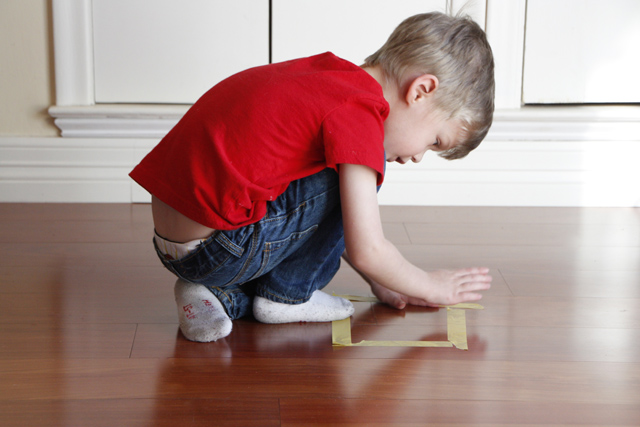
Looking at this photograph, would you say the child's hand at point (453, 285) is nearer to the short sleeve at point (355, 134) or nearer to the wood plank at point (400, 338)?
the wood plank at point (400, 338)

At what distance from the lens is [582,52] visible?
1.72 m

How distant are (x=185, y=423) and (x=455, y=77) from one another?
22.2 inches

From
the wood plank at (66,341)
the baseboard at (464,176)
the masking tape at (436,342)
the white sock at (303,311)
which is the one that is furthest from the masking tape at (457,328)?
the baseboard at (464,176)

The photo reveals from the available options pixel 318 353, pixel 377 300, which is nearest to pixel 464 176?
pixel 377 300

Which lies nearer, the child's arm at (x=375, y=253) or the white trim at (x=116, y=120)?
the child's arm at (x=375, y=253)

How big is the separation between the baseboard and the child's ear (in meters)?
0.80

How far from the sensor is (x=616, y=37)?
67.5 inches

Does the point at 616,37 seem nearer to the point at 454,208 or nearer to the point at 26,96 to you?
the point at 454,208

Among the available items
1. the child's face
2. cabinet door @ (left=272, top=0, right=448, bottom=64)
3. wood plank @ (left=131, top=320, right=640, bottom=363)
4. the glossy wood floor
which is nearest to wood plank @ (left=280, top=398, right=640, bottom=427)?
the glossy wood floor

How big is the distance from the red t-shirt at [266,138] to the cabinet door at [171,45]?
77 cm

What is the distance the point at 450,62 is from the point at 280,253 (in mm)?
368

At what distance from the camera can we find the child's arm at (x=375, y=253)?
0.89m

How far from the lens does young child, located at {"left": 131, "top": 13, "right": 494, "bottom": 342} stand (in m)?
0.89

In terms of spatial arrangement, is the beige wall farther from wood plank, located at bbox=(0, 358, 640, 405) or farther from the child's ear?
the child's ear
